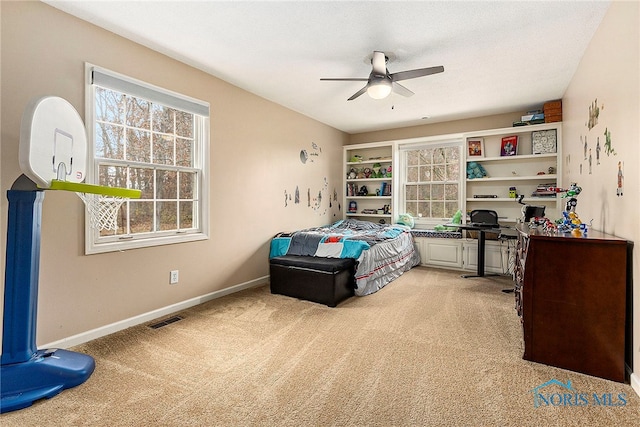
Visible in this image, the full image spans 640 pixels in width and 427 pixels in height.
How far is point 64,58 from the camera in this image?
7.34 ft

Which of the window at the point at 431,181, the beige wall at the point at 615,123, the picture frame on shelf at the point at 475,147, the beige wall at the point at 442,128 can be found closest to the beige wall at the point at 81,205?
the beige wall at the point at 442,128

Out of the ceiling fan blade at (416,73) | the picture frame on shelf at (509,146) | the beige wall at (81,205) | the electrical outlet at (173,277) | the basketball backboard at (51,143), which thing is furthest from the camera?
the picture frame on shelf at (509,146)

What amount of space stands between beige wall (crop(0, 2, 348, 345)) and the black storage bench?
56 centimetres

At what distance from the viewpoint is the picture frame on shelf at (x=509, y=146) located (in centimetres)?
455

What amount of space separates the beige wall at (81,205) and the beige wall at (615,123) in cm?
336

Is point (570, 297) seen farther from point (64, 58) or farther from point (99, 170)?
point (64, 58)

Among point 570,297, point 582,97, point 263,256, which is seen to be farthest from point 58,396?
point 582,97

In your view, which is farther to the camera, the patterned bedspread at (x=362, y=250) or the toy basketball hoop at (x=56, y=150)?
the patterned bedspread at (x=362, y=250)

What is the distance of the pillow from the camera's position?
18.1 feet

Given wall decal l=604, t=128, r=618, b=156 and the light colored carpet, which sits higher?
wall decal l=604, t=128, r=618, b=156

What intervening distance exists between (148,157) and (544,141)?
497 centimetres

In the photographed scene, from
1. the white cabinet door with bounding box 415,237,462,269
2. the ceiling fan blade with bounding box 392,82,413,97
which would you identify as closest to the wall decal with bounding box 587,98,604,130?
the ceiling fan blade with bounding box 392,82,413,97

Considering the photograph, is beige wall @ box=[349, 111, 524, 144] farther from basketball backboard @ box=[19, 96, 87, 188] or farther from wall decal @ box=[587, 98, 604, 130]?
basketball backboard @ box=[19, 96, 87, 188]

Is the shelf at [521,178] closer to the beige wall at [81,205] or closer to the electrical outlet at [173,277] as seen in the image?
the beige wall at [81,205]
